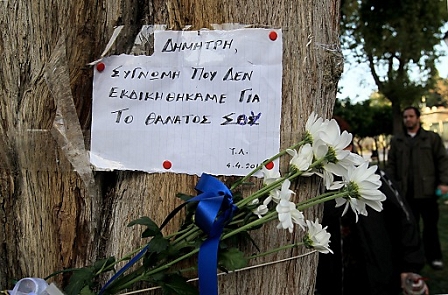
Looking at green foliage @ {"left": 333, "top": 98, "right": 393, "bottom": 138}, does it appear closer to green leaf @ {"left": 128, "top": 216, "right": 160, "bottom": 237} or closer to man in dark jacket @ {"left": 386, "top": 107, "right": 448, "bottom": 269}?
man in dark jacket @ {"left": 386, "top": 107, "right": 448, "bottom": 269}

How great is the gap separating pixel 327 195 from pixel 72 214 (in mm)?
574

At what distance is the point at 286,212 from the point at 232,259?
0.15 m

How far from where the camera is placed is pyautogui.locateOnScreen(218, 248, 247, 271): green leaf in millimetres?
1107

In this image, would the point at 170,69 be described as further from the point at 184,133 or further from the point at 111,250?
the point at 111,250

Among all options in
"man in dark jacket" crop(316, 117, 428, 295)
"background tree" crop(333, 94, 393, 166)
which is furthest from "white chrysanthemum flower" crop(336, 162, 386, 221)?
"background tree" crop(333, 94, 393, 166)

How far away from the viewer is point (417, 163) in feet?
18.8

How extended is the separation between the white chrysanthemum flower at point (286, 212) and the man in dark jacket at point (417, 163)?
489 centimetres

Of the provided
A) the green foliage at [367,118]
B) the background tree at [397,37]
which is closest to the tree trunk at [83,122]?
the background tree at [397,37]

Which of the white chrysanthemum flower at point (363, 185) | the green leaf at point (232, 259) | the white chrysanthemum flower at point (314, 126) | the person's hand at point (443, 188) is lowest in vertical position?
the person's hand at point (443, 188)

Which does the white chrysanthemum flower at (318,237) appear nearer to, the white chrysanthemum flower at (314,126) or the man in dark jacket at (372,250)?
the white chrysanthemum flower at (314,126)

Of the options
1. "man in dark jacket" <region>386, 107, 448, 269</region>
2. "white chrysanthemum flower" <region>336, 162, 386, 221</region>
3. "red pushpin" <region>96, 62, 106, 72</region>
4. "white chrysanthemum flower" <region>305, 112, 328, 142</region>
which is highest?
Answer: "red pushpin" <region>96, 62, 106, 72</region>

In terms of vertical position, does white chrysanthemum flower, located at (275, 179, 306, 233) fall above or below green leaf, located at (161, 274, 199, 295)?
above

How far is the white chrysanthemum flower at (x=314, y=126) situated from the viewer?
3.78ft

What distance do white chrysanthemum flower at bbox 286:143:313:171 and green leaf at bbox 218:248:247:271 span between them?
8.3 inches
